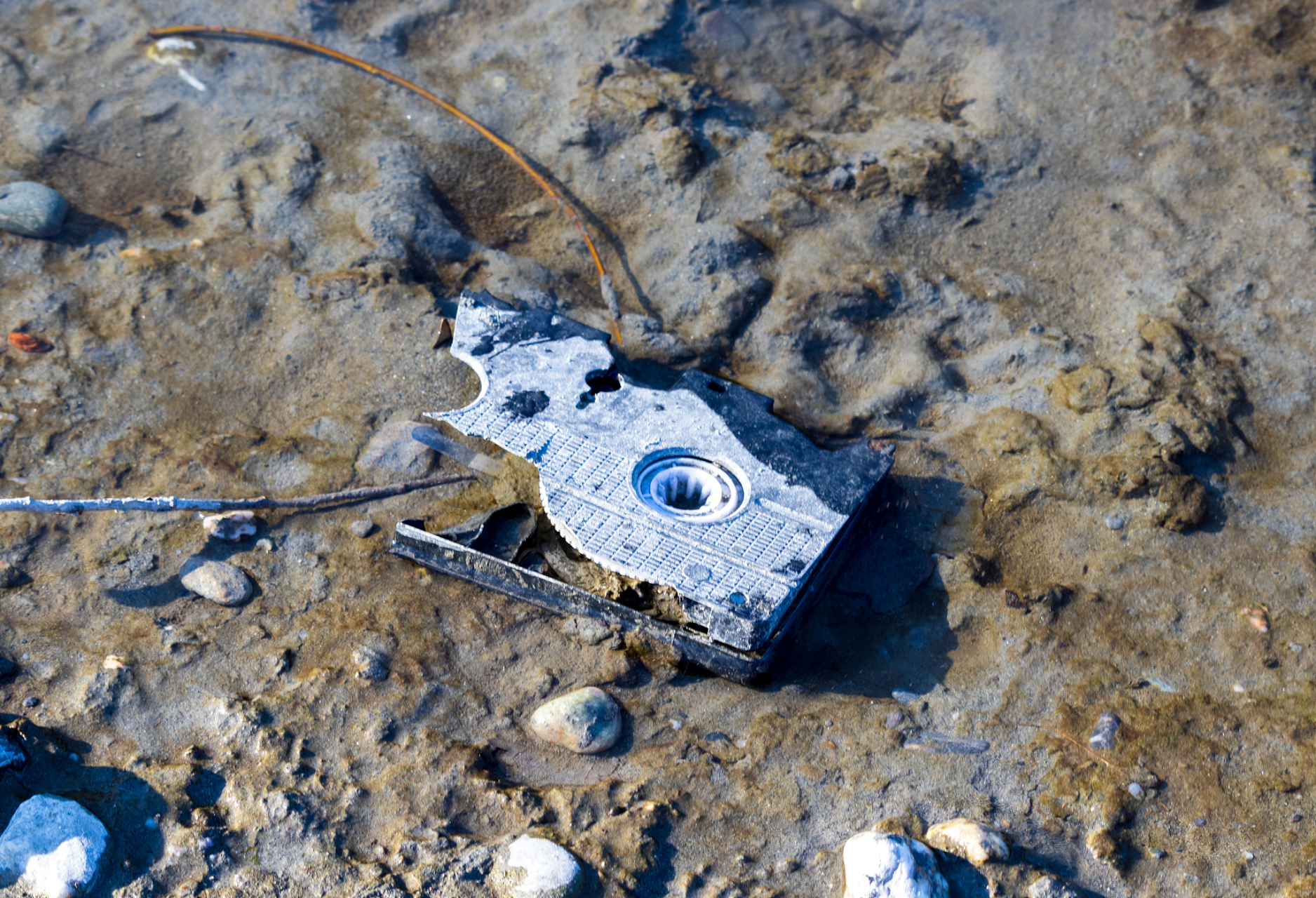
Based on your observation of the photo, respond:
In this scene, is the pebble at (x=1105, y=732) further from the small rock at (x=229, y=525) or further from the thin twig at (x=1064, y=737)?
the small rock at (x=229, y=525)

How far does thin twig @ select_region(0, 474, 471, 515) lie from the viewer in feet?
14.0

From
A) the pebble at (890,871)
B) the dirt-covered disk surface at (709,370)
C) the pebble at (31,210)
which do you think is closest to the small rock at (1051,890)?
the dirt-covered disk surface at (709,370)

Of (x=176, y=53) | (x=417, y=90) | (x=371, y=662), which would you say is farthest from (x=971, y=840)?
(x=176, y=53)

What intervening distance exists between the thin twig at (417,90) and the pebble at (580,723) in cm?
240

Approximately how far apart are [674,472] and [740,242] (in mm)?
1774

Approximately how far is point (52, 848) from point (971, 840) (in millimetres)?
3115

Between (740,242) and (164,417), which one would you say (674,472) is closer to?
(740,242)

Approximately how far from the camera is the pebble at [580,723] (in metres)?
3.88

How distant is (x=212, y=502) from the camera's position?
4.47 metres

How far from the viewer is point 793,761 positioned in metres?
3.87

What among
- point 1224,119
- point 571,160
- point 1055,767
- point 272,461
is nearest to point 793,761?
point 1055,767

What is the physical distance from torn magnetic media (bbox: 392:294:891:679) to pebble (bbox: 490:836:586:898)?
972mm

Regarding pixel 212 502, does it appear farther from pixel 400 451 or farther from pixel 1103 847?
pixel 1103 847

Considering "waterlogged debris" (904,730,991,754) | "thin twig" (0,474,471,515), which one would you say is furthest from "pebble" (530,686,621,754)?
"thin twig" (0,474,471,515)
